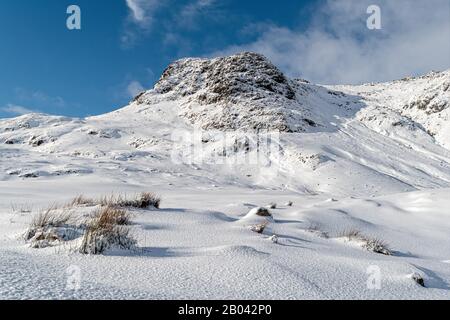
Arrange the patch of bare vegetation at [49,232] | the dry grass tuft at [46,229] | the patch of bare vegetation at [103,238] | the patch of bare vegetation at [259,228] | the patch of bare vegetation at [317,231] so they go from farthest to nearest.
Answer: the patch of bare vegetation at [317,231], the patch of bare vegetation at [259,228], the dry grass tuft at [46,229], the patch of bare vegetation at [49,232], the patch of bare vegetation at [103,238]

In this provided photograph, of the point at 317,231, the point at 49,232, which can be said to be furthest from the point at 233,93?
the point at 49,232

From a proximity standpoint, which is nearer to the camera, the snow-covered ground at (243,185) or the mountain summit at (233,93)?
the snow-covered ground at (243,185)

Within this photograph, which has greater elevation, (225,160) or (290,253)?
(225,160)

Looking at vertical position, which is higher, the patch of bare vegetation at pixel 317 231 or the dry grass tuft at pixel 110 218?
the dry grass tuft at pixel 110 218

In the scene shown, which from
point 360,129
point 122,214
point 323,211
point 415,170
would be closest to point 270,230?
point 122,214

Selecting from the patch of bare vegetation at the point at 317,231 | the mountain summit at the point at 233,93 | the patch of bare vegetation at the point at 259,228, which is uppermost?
the mountain summit at the point at 233,93

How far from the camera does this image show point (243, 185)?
23.8m

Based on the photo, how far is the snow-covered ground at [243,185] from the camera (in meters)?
2.89

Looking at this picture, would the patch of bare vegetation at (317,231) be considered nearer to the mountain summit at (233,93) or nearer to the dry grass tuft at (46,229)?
the dry grass tuft at (46,229)

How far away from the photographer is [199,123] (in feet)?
139

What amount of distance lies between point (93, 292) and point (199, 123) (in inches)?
1595

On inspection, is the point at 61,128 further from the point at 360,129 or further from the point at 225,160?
the point at 360,129

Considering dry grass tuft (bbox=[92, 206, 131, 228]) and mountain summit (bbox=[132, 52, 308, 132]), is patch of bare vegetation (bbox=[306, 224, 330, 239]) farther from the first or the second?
mountain summit (bbox=[132, 52, 308, 132])

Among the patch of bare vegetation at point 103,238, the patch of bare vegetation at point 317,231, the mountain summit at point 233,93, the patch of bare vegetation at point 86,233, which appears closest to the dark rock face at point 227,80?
the mountain summit at point 233,93
